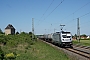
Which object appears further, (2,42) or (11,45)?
(2,42)

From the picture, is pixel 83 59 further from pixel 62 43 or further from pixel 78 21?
pixel 78 21

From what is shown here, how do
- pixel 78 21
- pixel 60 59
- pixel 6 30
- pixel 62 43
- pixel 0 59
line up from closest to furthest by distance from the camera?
pixel 0 59 → pixel 60 59 → pixel 62 43 → pixel 78 21 → pixel 6 30

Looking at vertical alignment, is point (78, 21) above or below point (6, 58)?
above

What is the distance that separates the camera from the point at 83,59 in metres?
18.8

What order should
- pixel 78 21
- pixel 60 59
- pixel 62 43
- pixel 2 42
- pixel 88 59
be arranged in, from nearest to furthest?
pixel 60 59, pixel 88 59, pixel 62 43, pixel 2 42, pixel 78 21

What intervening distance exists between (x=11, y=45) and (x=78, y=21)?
73.4 ft

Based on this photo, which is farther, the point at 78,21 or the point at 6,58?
the point at 78,21

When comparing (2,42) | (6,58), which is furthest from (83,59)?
(2,42)

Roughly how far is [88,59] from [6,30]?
362ft

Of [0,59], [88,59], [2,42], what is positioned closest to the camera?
[0,59]

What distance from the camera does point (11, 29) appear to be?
125562 millimetres

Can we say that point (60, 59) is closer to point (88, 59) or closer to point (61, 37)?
point (88, 59)

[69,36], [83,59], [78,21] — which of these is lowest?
[83,59]

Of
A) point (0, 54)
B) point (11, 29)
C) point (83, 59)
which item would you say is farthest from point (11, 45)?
point (11, 29)
